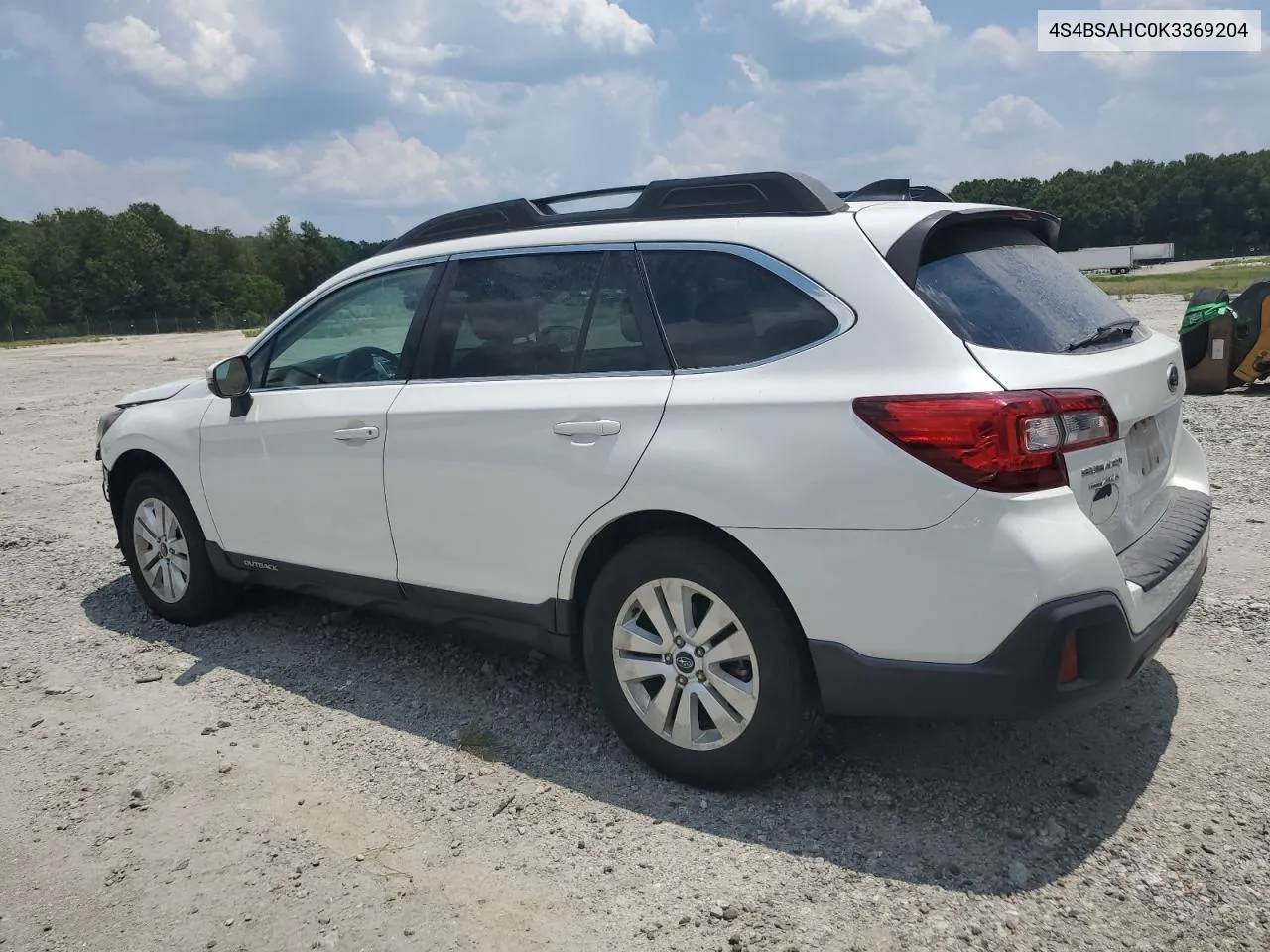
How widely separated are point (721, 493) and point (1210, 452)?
22.8 ft

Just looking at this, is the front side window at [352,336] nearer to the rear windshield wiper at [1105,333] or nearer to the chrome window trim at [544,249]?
the chrome window trim at [544,249]

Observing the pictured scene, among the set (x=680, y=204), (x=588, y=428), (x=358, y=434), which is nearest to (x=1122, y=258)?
(x=680, y=204)

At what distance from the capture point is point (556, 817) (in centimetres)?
343

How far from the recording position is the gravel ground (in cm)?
284

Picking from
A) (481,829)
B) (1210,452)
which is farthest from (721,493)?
(1210,452)

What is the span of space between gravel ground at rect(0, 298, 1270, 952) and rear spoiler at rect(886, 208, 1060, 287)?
1.72 m

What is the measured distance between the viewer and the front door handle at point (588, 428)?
3.46 metres

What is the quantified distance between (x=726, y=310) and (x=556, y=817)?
5.81ft

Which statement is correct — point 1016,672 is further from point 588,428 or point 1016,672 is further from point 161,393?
point 161,393

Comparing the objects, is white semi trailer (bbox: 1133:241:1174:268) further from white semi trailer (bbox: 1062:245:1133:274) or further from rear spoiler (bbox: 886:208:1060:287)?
rear spoiler (bbox: 886:208:1060:287)

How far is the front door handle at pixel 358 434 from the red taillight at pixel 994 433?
2196 millimetres

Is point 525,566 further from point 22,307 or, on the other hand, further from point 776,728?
point 22,307

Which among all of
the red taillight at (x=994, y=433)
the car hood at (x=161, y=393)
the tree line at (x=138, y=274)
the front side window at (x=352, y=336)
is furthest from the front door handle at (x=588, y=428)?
the tree line at (x=138, y=274)

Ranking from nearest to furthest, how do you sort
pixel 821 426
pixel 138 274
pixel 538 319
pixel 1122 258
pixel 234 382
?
pixel 821 426 → pixel 538 319 → pixel 234 382 → pixel 1122 258 → pixel 138 274
